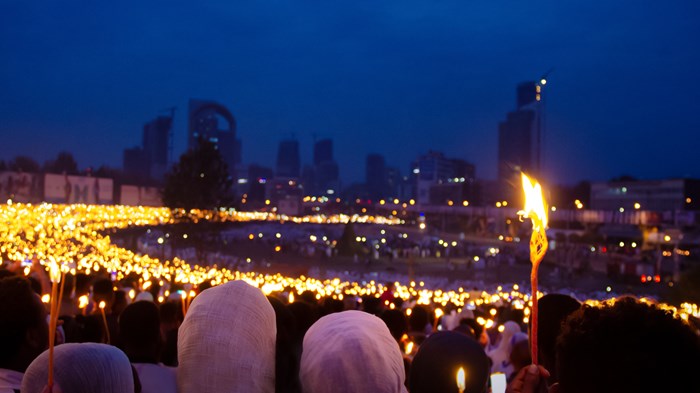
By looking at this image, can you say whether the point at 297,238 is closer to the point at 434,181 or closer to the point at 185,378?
the point at 185,378

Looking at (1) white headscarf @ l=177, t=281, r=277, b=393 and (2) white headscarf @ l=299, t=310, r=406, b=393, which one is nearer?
(2) white headscarf @ l=299, t=310, r=406, b=393

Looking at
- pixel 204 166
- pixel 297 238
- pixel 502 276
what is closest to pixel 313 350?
pixel 204 166

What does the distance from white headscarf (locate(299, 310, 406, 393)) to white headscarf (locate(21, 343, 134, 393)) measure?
2.47 feet

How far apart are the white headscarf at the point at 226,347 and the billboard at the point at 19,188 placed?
3134 centimetres

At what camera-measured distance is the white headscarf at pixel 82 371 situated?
7.77 feet

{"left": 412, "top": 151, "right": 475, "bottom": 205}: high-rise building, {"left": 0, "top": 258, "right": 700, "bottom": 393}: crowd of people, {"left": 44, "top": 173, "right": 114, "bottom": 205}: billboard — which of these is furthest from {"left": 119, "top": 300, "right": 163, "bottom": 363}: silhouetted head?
{"left": 412, "top": 151, "right": 475, "bottom": 205}: high-rise building

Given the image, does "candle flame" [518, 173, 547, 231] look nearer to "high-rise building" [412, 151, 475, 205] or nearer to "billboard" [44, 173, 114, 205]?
"billboard" [44, 173, 114, 205]

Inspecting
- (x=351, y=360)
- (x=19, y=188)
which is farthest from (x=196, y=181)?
(x=351, y=360)

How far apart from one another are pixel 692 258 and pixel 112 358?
46.4 metres

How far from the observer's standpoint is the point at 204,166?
30688mm

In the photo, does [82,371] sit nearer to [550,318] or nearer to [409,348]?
[550,318]

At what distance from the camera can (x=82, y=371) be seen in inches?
94.0

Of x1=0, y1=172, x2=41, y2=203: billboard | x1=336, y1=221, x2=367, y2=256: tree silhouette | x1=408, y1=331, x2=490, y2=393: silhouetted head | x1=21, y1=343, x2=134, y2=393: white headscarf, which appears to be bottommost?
Answer: x1=336, y1=221, x2=367, y2=256: tree silhouette

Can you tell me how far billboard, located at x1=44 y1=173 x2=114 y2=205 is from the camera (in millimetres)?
32219
